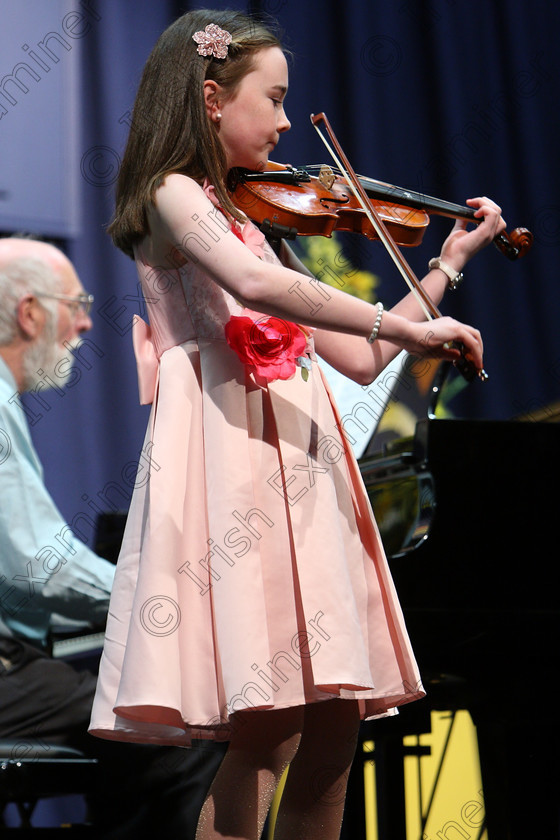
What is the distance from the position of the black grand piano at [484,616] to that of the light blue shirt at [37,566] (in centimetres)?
66

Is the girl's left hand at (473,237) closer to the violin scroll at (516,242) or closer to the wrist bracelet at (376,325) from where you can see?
the violin scroll at (516,242)

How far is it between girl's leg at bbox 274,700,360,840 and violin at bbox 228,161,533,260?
0.60 meters

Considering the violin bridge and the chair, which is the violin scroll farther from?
the chair

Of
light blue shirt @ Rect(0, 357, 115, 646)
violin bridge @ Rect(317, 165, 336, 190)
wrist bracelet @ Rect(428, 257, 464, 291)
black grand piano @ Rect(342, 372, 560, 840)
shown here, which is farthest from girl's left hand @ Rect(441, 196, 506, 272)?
light blue shirt @ Rect(0, 357, 115, 646)

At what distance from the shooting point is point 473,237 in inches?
52.7

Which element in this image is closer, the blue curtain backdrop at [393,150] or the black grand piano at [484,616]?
the black grand piano at [484,616]

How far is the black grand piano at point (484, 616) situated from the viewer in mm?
1938

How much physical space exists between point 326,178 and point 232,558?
0.58 meters

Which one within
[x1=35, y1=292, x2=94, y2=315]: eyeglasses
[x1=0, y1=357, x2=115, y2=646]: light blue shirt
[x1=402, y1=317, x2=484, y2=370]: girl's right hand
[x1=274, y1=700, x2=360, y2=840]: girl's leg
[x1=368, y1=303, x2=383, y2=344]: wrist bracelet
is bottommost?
[x1=274, y1=700, x2=360, y2=840]: girl's leg

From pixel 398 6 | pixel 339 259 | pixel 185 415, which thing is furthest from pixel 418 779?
pixel 398 6

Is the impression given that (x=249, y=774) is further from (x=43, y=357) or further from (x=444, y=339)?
(x=43, y=357)

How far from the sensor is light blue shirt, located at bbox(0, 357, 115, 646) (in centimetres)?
208

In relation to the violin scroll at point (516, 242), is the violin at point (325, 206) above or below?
above

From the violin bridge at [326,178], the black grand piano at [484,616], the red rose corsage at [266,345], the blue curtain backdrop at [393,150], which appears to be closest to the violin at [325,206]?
the violin bridge at [326,178]
